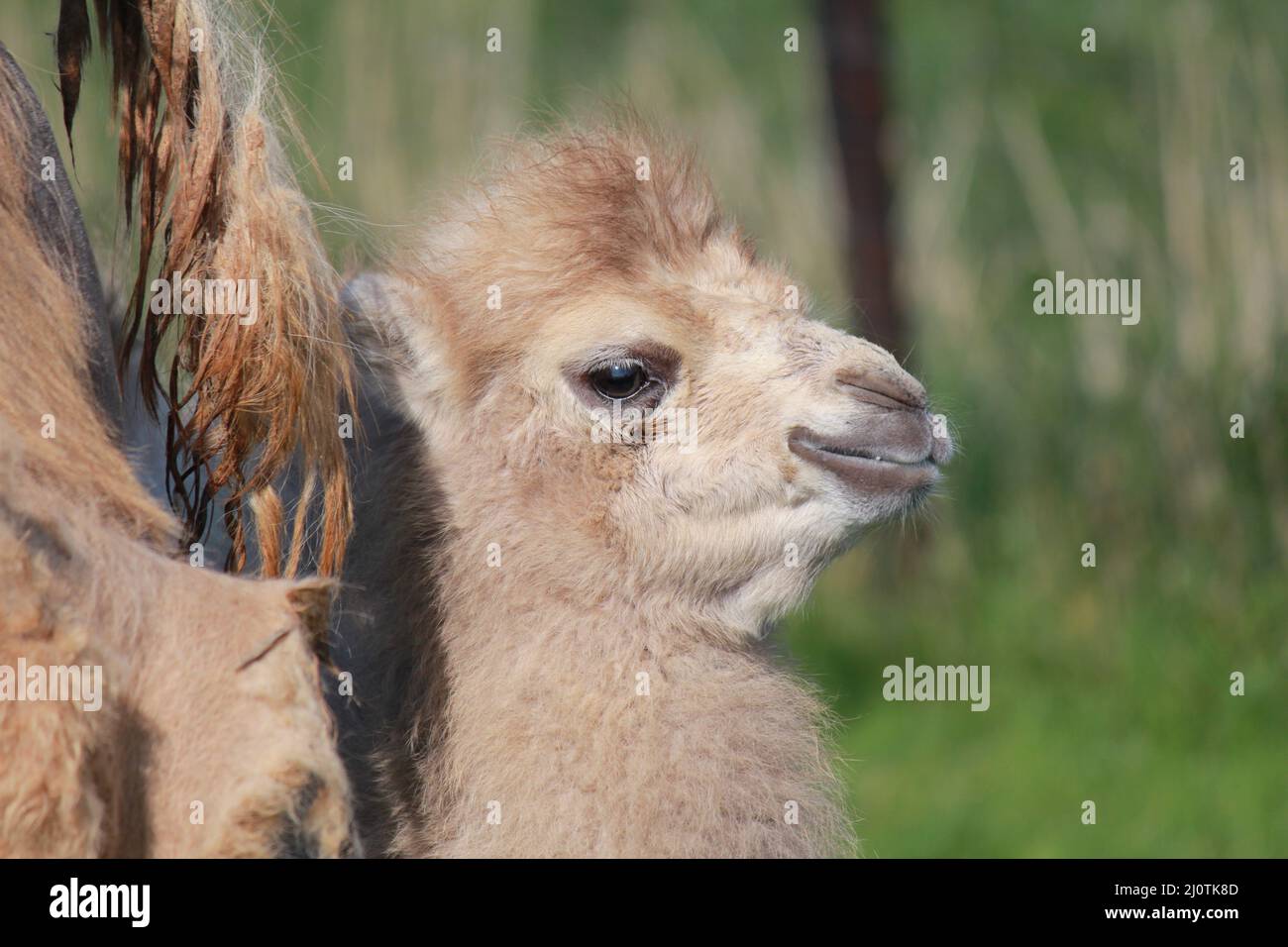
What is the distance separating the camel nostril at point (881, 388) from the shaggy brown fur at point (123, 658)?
1.36m

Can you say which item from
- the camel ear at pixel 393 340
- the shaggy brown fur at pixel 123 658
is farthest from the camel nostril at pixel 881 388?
the shaggy brown fur at pixel 123 658

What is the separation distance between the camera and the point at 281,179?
8.89ft

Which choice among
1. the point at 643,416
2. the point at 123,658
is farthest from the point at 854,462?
Result: the point at 123,658

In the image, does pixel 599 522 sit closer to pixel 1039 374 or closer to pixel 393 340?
pixel 393 340

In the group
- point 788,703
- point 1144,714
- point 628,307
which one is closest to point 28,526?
point 628,307

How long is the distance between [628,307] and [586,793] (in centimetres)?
101

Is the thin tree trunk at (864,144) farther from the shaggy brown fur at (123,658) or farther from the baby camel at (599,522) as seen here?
the shaggy brown fur at (123,658)

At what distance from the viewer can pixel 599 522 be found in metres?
3.36

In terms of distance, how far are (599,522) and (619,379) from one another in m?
0.30

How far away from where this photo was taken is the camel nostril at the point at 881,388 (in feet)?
11.1

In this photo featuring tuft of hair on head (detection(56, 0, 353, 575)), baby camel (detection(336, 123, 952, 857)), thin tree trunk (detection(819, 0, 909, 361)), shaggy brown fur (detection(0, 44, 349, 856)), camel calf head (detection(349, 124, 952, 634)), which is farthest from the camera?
thin tree trunk (detection(819, 0, 909, 361))

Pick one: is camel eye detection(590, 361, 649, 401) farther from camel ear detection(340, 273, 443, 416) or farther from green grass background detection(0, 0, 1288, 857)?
green grass background detection(0, 0, 1288, 857)

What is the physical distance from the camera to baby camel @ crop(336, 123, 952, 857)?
315cm

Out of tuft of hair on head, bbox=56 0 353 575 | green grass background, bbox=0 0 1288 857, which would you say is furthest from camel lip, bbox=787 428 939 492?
tuft of hair on head, bbox=56 0 353 575
